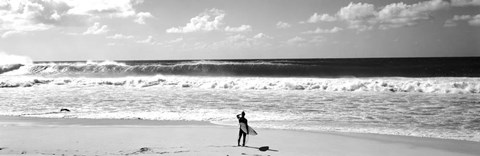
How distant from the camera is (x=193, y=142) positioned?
27.5ft

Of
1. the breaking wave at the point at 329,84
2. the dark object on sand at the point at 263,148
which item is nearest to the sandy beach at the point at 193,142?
the dark object on sand at the point at 263,148

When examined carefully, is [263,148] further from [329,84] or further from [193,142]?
[329,84]

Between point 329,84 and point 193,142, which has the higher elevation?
point 329,84

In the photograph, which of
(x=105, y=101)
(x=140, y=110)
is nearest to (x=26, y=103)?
(x=105, y=101)

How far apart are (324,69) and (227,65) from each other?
12531 mm

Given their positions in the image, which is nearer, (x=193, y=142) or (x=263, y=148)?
(x=263, y=148)

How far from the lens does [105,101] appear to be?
56.7 feet

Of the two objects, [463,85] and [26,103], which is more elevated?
[463,85]

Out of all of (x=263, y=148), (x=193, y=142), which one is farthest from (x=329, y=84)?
(x=263, y=148)

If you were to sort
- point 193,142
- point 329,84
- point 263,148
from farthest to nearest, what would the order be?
point 329,84
point 193,142
point 263,148

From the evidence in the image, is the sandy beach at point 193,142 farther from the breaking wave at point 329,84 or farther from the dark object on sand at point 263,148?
the breaking wave at point 329,84

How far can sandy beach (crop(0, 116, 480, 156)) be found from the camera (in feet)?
24.8

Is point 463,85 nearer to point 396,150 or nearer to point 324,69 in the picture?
point 396,150

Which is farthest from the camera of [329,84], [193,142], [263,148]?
[329,84]
